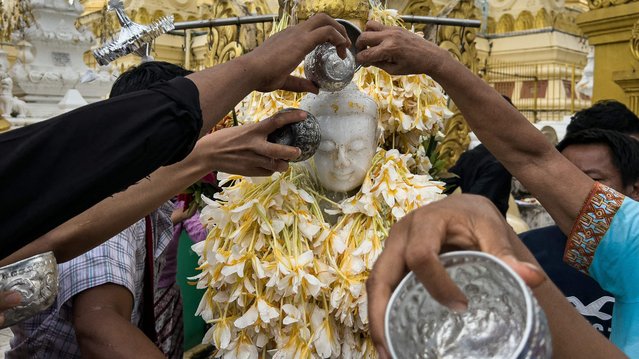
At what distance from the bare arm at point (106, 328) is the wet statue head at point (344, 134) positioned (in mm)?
643

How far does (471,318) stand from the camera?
774 millimetres

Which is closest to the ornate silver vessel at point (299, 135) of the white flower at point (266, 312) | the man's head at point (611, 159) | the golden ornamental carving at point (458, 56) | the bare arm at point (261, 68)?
the bare arm at point (261, 68)

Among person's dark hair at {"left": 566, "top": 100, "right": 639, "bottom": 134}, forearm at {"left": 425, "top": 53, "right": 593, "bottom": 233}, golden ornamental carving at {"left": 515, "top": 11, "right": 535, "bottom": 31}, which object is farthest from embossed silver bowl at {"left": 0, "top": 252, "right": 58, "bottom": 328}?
golden ornamental carving at {"left": 515, "top": 11, "right": 535, "bottom": 31}

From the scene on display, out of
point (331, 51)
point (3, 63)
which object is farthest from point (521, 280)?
point (3, 63)

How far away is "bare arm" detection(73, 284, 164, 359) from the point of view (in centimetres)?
143

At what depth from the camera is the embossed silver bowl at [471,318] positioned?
0.69m

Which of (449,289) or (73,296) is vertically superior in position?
(449,289)

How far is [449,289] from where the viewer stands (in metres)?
0.72

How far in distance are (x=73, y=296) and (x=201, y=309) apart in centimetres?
39

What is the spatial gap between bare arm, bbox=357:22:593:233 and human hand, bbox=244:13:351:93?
0.12 m

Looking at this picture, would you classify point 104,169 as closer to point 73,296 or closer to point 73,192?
point 73,192

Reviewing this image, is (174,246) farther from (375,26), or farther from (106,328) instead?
(375,26)

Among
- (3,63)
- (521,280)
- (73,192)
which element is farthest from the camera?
(3,63)

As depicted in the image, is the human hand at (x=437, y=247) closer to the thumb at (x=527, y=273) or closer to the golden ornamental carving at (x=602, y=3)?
the thumb at (x=527, y=273)
